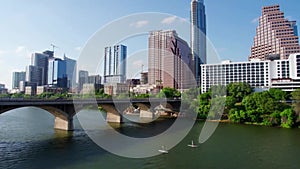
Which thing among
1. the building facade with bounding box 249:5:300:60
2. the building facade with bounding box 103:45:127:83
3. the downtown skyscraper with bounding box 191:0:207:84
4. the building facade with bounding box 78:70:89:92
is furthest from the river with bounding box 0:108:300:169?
the downtown skyscraper with bounding box 191:0:207:84

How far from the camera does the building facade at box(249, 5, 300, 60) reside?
3541 inches

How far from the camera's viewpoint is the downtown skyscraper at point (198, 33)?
144825 mm

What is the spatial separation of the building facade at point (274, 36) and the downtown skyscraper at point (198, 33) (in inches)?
1311

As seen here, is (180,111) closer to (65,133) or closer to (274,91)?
(274,91)

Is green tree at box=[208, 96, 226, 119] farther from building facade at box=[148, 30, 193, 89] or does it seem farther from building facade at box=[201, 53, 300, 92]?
building facade at box=[148, 30, 193, 89]

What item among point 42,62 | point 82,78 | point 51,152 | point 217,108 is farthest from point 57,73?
point 51,152

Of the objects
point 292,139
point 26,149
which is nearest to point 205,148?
point 292,139

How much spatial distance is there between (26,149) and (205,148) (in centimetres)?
1563

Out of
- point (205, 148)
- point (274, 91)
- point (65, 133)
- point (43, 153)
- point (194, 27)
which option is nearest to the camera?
point (43, 153)

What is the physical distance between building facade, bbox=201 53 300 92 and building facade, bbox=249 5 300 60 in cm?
1080

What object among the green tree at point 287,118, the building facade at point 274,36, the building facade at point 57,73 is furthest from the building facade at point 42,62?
the green tree at point 287,118

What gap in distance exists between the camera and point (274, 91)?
51594 millimetres

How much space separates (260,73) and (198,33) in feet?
266

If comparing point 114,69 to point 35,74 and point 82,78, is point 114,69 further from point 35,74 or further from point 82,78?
point 35,74
